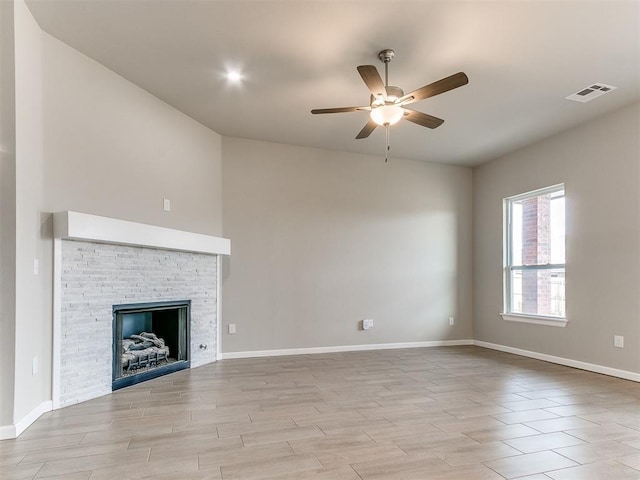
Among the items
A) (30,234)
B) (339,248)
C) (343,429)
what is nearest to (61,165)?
(30,234)

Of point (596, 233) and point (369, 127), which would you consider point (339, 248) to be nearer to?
point (369, 127)

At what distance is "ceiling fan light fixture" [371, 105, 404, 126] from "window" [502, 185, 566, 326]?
2971 mm

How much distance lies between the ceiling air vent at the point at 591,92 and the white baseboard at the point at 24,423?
523 cm

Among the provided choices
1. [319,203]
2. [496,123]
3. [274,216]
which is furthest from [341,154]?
[496,123]

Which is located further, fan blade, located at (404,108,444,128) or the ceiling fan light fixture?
fan blade, located at (404,108,444,128)

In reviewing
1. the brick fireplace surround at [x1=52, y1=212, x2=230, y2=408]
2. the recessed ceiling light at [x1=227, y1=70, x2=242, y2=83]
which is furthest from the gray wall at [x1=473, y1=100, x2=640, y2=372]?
the brick fireplace surround at [x1=52, y1=212, x2=230, y2=408]

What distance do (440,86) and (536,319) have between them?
373 cm

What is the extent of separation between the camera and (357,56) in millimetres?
3281

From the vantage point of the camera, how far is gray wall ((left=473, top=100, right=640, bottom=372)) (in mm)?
4195

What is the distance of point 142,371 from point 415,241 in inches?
159

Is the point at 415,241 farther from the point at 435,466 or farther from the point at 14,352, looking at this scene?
the point at 14,352

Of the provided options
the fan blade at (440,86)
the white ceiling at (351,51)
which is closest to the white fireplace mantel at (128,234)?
the white ceiling at (351,51)

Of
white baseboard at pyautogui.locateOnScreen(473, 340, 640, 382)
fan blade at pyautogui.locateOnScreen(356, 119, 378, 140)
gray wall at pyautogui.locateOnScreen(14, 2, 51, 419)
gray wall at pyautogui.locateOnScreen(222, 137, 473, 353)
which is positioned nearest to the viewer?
gray wall at pyautogui.locateOnScreen(14, 2, 51, 419)

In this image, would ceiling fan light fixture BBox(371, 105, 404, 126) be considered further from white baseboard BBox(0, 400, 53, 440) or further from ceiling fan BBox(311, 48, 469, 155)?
white baseboard BBox(0, 400, 53, 440)
